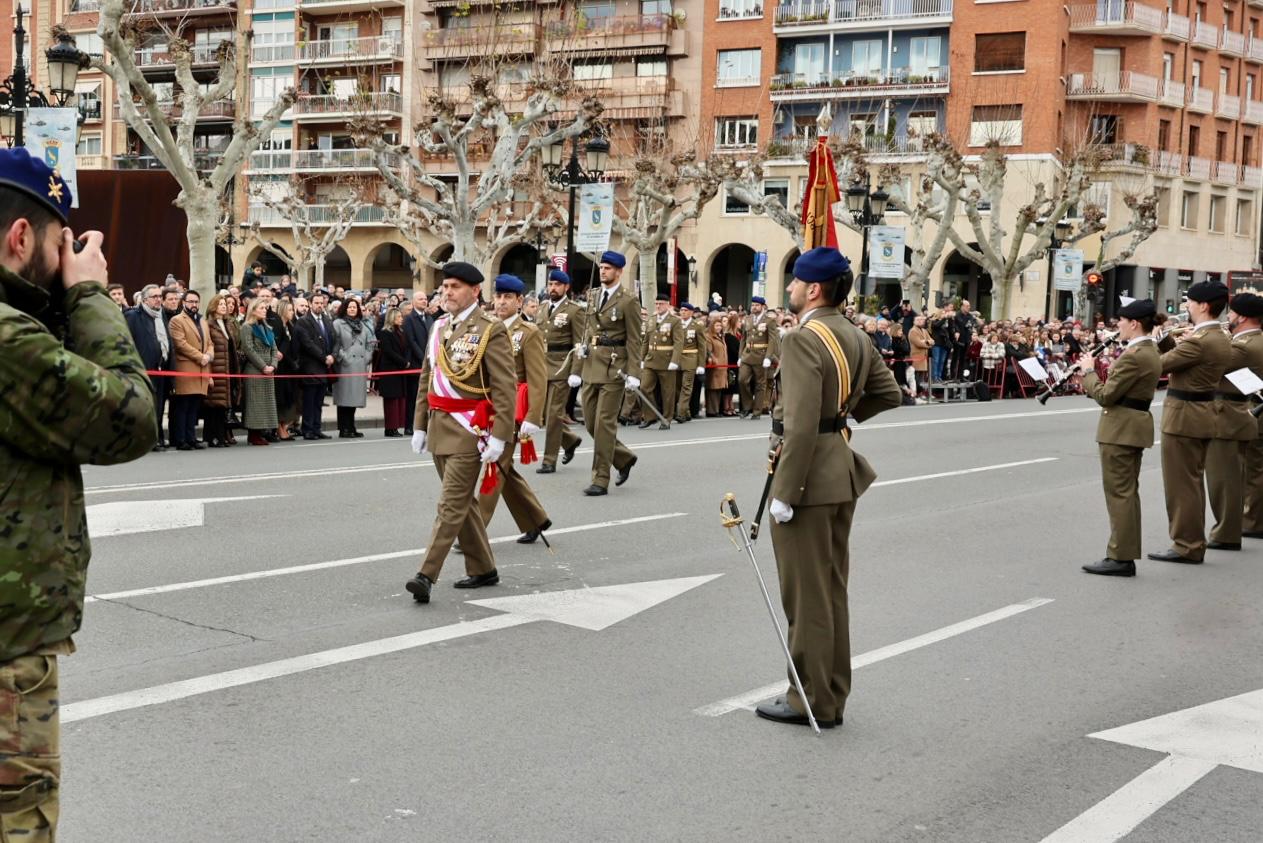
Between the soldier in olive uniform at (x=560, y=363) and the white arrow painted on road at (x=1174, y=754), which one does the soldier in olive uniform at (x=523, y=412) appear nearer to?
the soldier in olive uniform at (x=560, y=363)

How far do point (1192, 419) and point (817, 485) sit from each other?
5687 mm

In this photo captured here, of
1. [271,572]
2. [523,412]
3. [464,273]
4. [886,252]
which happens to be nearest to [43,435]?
[464,273]

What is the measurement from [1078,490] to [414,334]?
386 inches

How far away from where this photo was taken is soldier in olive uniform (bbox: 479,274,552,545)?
30.0ft

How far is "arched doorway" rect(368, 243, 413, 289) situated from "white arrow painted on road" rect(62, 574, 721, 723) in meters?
60.8

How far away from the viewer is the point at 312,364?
18.3m

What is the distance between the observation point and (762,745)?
18.3 ft

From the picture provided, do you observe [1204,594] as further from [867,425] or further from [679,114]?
[679,114]

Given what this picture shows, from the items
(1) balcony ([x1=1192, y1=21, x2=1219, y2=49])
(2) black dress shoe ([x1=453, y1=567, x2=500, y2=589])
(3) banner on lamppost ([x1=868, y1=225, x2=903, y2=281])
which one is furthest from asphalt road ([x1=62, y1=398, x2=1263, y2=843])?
(1) balcony ([x1=1192, y1=21, x2=1219, y2=49])

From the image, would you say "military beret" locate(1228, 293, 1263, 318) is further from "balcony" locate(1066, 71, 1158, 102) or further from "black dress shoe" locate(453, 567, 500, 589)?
"balcony" locate(1066, 71, 1158, 102)

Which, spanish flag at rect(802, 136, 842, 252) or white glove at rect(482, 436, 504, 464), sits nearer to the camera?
white glove at rect(482, 436, 504, 464)

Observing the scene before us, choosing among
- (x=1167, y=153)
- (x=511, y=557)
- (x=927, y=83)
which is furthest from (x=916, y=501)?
(x=1167, y=153)

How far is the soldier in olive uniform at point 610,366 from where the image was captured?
1304 centimetres

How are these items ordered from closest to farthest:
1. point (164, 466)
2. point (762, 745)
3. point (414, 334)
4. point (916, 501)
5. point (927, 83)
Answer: point (762, 745)
point (916, 501)
point (164, 466)
point (414, 334)
point (927, 83)
